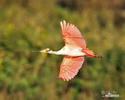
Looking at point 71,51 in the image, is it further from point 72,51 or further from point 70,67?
point 70,67

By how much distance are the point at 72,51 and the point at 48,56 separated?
5952 mm

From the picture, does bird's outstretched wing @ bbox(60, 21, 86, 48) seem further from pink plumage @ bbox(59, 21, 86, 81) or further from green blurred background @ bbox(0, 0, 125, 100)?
green blurred background @ bbox(0, 0, 125, 100)

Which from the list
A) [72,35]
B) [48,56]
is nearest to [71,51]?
[72,35]

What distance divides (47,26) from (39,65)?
2.26 metres

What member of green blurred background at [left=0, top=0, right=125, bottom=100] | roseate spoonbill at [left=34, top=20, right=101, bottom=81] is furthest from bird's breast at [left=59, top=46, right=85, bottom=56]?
green blurred background at [left=0, top=0, right=125, bottom=100]

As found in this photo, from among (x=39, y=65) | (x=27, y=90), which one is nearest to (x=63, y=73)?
(x=27, y=90)

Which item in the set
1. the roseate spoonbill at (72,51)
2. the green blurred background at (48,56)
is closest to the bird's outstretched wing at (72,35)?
the roseate spoonbill at (72,51)

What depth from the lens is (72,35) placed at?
3299mm

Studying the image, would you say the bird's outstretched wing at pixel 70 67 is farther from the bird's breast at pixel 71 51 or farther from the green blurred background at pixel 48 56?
the green blurred background at pixel 48 56

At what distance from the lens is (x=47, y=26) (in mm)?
10906

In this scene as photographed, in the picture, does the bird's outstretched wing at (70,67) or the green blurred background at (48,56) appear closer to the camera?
the bird's outstretched wing at (70,67)

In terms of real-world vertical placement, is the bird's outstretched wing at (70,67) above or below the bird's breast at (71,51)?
below

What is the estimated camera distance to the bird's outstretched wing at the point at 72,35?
3.25 meters

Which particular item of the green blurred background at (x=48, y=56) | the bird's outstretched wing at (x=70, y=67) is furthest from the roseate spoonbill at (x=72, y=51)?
the green blurred background at (x=48, y=56)
